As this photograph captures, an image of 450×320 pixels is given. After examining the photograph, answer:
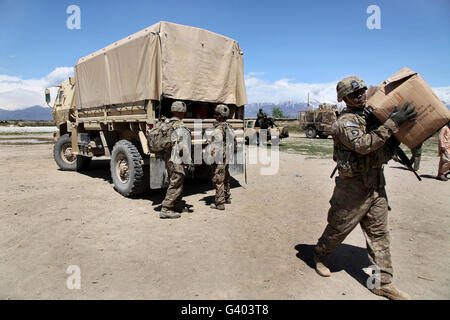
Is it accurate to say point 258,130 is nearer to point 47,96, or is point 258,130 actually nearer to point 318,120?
point 318,120

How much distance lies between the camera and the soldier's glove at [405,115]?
2.37 metres

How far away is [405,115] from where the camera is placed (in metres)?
2.37

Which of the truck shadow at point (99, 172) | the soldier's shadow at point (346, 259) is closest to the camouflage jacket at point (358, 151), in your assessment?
the soldier's shadow at point (346, 259)

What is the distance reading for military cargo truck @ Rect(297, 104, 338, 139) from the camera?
2320cm

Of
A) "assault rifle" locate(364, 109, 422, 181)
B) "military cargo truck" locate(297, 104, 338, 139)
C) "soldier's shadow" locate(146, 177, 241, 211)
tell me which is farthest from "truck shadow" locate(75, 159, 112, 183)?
"military cargo truck" locate(297, 104, 338, 139)

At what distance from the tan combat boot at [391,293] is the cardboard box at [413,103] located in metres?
1.25

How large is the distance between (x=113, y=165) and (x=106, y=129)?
114cm

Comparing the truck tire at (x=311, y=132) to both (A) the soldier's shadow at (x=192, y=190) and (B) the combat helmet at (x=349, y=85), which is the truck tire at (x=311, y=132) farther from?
(B) the combat helmet at (x=349, y=85)

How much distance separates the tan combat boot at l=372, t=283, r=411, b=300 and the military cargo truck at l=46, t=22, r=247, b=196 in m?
3.66

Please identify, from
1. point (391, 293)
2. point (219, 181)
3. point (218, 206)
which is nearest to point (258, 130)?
point (219, 181)

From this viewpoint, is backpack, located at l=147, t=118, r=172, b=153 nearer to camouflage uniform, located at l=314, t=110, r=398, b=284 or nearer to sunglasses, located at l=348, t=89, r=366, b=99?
camouflage uniform, located at l=314, t=110, r=398, b=284
